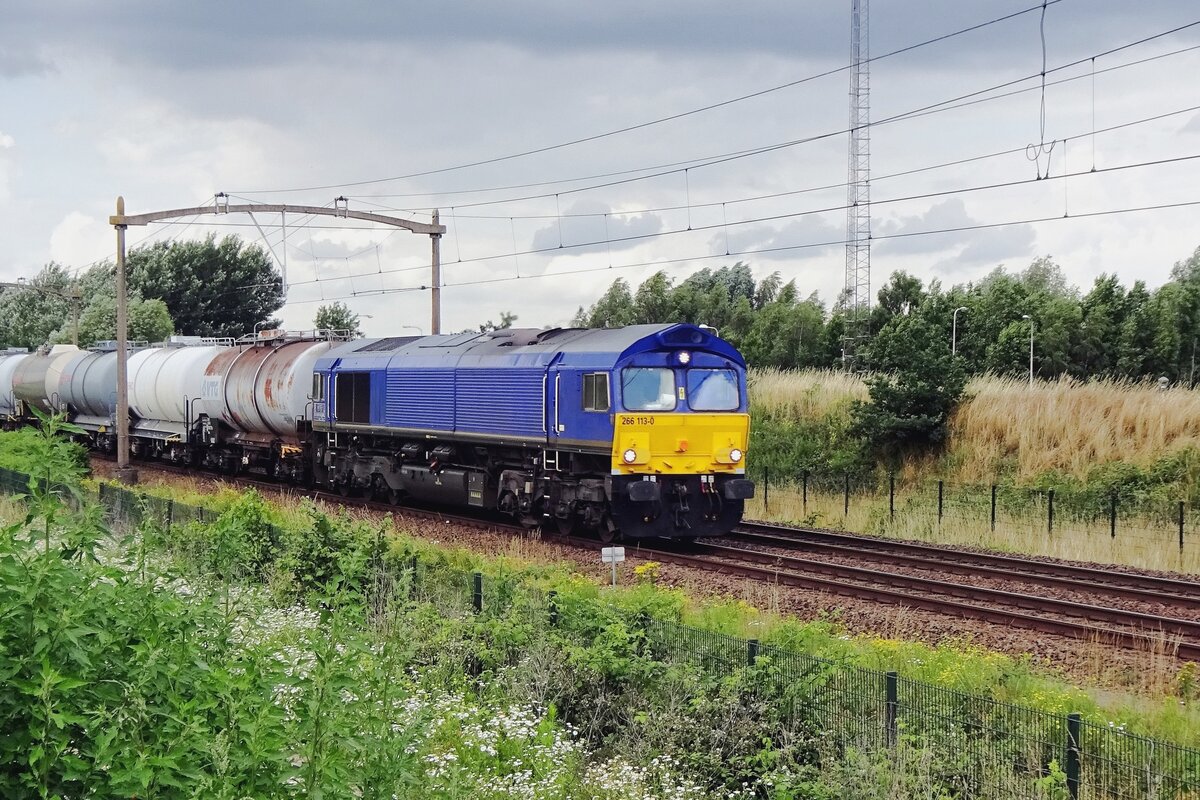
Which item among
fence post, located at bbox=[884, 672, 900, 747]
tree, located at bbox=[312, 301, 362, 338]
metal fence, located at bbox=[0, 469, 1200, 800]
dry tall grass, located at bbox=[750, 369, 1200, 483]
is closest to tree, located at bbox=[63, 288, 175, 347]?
tree, located at bbox=[312, 301, 362, 338]

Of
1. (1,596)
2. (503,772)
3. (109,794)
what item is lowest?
(503,772)

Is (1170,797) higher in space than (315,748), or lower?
lower

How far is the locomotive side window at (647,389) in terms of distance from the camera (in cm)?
1992

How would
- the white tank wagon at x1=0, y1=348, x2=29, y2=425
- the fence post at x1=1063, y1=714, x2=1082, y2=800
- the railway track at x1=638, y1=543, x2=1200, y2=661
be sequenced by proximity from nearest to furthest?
the fence post at x1=1063, y1=714, x2=1082, y2=800 → the railway track at x1=638, y1=543, x2=1200, y2=661 → the white tank wagon at x1=0, y1=348, x2=29, y2=425

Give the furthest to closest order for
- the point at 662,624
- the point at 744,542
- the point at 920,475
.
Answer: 1. the point at 920,475
2. the point at 744,542
3. the point at 662,624

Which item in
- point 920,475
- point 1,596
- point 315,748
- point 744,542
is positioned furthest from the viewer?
point 920,475

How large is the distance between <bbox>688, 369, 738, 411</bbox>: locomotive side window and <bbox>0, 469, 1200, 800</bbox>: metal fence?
8.53 meters

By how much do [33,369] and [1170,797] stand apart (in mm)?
44574

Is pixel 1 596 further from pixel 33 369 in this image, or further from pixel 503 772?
pixel 33 369

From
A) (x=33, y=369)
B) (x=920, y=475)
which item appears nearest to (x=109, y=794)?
(x=920, y=475)

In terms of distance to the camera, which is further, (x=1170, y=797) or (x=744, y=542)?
(x=744, y=542)

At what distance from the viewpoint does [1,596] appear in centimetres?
725

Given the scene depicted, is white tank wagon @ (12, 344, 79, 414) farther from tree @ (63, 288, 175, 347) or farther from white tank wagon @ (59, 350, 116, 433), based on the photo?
tree @ (63, 288, 175, 347)

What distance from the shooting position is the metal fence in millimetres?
8492
